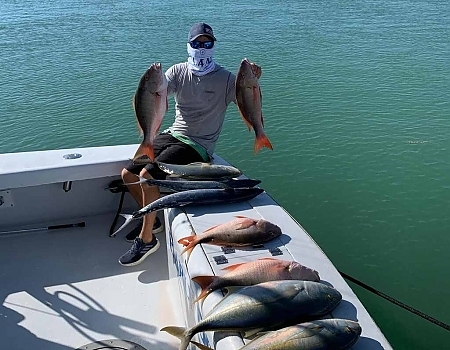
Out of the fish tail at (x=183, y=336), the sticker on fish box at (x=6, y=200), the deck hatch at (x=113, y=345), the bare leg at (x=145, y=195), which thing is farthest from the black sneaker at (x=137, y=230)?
the fish tail at (x=183, y=336)

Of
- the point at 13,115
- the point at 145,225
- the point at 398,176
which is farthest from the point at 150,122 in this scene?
the point at 13,115

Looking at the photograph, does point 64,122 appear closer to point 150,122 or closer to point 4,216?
point 4,216

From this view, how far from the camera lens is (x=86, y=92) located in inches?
484

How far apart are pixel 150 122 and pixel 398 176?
5.37 m

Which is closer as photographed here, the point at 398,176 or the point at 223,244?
the point at 223,244

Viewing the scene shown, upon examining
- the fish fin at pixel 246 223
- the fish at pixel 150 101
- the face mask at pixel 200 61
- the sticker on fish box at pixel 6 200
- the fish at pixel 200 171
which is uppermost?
the face mask at pixel 200 61

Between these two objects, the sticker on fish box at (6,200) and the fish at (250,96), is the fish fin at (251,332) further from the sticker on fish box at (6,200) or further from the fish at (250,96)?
the sticker on fish box at (6,200)

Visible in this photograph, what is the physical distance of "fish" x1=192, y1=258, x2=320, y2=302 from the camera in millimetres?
2537

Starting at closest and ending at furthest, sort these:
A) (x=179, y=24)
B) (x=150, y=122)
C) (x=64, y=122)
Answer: (x=150, y=122), (x=64, y=122), (x=179, y=24)

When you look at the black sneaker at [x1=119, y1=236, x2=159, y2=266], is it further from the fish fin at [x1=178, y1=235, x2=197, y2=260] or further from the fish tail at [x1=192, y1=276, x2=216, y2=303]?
the fish tail at [x1=192, y1=276, x2=216, y2=303]

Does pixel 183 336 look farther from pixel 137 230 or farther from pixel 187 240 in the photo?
pixel 137 230

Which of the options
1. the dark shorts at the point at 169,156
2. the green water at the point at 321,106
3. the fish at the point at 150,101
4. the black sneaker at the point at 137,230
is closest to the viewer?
the fish at the point at 150,101

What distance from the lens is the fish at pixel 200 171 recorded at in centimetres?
380

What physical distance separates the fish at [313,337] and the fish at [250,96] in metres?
1.64
